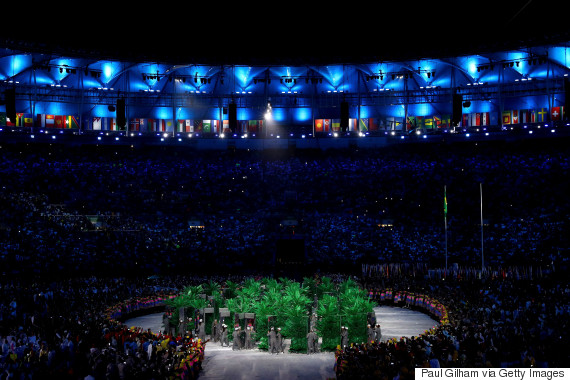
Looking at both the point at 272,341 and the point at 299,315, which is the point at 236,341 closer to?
the point at 272,341

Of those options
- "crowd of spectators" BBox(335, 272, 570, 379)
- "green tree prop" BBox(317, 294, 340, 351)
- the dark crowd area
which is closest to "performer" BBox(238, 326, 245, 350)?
"green tree prop" BBox(317, 294, 340, 351)

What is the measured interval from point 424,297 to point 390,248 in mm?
12866

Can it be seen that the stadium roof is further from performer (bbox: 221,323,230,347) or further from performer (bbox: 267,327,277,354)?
performer (bbox: 267,327,277,354)

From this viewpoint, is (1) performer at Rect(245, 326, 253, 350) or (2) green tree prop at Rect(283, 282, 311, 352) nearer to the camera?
(2) green tree prop at Rect(283, 282, 311, 352)

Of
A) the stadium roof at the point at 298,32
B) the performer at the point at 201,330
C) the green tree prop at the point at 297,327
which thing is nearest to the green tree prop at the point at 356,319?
the green tree prop at the point at 297,327

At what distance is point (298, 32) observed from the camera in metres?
41.4

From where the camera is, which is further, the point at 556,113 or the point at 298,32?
the point at 556,113

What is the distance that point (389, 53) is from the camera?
45.2 metres

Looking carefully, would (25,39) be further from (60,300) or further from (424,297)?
(424,297)

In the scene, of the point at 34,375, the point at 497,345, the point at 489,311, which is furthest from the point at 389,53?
the point at 34,375

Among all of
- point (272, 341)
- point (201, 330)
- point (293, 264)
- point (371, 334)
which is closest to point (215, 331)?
point (201, 330)

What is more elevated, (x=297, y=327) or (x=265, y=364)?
(x=297, y=327)

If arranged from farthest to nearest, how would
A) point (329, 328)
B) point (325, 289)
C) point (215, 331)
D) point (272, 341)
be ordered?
point (325, 289) < point (215, 331) < point (329, 328) < point (272, 341)

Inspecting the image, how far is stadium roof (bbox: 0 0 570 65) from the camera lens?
37250 millimetres
